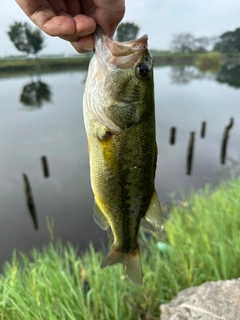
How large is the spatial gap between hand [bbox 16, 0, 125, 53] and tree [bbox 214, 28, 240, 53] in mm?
56086

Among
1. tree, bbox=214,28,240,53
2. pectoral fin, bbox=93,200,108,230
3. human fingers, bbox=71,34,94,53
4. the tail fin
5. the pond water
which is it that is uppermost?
tree, bbox=214,28,240,53

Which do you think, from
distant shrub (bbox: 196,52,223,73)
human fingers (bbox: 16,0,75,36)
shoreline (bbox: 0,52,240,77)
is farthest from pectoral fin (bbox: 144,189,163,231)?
distant shrub (bbox: 196,52,223,73)

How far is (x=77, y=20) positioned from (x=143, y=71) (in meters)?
0.38

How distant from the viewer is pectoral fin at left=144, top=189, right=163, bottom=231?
158 cm

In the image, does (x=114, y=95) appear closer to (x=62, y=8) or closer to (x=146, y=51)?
(x=146, y=51)

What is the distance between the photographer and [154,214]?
160 centimetres

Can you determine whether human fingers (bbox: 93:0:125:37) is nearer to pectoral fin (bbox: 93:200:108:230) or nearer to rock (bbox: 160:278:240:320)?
pectoral fin (bbox: 93:200:108:230)

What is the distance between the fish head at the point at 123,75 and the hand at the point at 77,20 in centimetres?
6

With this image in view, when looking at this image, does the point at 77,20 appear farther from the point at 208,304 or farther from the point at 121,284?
the point at 121,284

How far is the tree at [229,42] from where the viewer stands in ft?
168

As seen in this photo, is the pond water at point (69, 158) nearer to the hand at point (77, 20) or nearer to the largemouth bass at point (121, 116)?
the hand at point (77, 20)

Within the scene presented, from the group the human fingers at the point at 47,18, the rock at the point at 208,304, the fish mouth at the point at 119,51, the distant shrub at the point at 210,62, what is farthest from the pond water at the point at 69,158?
the distant shrub at the point at 210,62

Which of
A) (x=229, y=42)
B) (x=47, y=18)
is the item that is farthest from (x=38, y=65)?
(x=47, y=18)

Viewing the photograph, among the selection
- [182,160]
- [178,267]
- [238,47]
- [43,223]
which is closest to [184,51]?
[238,47]
